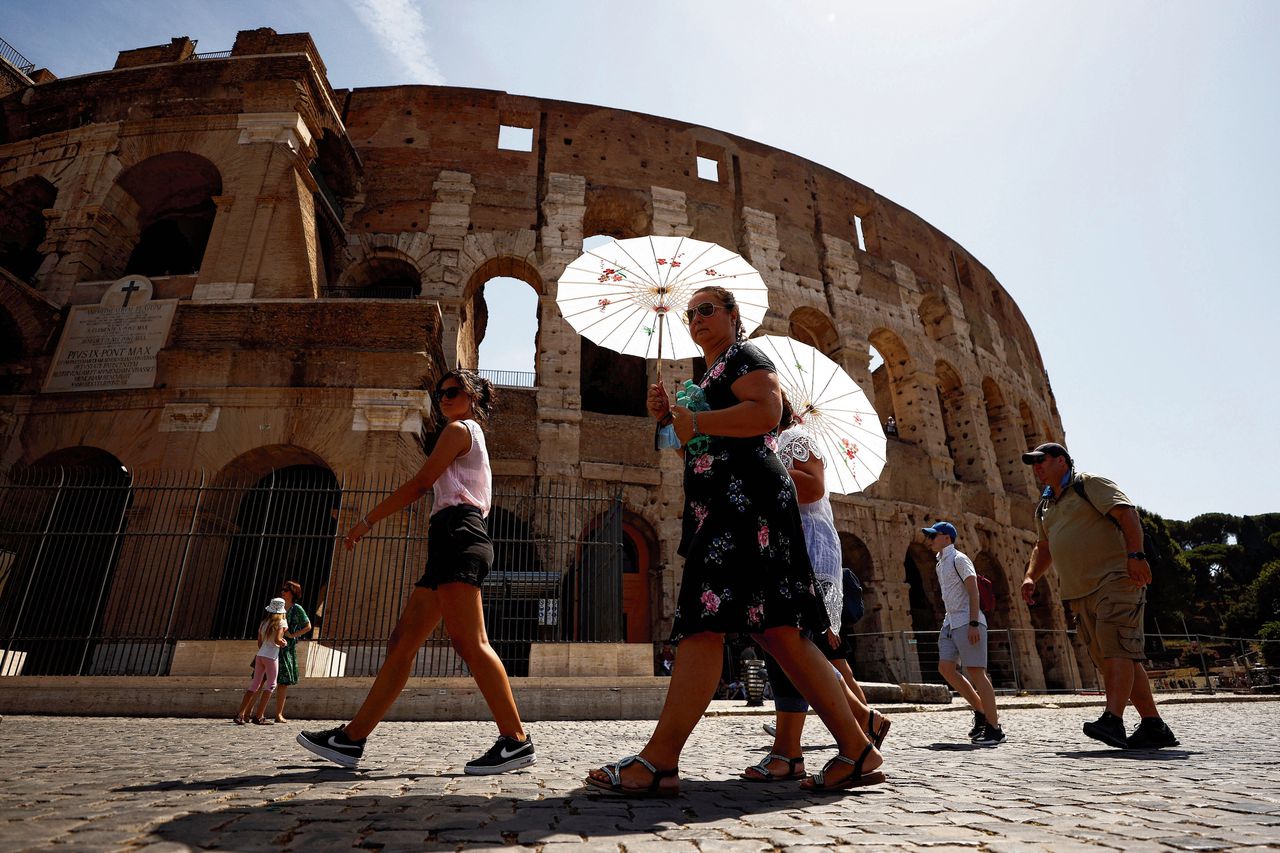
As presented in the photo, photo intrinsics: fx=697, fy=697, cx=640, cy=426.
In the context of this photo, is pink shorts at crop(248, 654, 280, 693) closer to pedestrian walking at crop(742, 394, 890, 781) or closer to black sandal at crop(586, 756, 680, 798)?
pedestrian walking at crop(742, 394, 890, 781)

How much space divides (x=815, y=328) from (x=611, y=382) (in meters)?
5.56

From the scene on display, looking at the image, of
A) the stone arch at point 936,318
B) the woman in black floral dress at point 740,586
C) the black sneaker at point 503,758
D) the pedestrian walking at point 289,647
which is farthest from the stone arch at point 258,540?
the stone arch at point 936,318

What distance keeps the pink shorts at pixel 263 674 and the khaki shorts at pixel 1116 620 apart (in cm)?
623

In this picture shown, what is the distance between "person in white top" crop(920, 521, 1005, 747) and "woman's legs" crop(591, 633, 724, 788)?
304 centimetres

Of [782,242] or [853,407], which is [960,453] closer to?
[782,242]

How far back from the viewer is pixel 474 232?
14938mm

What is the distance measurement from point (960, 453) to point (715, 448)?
18.3 metres

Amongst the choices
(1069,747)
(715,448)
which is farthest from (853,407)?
(715,448)

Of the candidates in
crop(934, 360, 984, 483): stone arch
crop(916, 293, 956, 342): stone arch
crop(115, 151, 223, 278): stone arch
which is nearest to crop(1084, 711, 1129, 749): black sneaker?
crop(115, 151, 223, 278): stone arch

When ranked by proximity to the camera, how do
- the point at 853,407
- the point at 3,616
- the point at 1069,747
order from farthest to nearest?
the point at 3,616 → the point at 853,407 → the point at 1069,747

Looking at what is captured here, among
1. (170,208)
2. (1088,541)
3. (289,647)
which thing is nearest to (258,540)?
(289,647)

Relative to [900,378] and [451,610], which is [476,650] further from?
[900,378]

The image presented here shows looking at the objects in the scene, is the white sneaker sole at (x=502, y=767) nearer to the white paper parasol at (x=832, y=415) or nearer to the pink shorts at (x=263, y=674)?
the white paper parasol at (x=832, y=415)

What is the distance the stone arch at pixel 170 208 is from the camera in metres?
12.5
